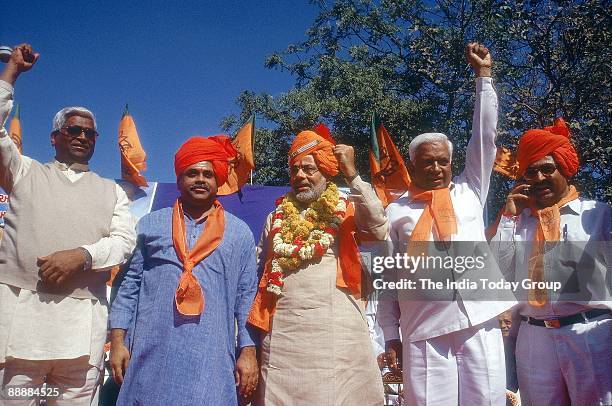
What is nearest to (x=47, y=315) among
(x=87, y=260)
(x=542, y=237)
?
(x=87, y=260)

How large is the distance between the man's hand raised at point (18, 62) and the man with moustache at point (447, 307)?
2.48 metres

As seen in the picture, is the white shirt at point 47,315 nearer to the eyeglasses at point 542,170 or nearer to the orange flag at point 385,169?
the orange flag at point 385,169

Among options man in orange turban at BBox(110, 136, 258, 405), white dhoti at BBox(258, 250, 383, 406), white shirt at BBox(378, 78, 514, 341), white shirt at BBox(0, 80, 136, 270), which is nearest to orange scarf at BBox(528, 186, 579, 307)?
white shirt at BBox(378, 78, 514, 341)

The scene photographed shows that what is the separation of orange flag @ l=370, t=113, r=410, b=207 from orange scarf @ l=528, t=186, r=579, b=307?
4.49 ft

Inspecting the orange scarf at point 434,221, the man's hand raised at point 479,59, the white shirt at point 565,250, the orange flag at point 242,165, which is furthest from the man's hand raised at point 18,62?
the white shirt at point 565,250

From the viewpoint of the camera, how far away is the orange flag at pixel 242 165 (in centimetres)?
573

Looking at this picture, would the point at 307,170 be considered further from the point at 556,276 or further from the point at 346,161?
the point at 556,276

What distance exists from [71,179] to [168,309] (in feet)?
3.61

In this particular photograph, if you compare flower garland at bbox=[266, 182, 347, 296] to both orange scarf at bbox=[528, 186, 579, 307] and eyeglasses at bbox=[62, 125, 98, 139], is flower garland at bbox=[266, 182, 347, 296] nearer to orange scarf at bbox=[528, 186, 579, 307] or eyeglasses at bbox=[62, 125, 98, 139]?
orange scarf at bbox=[528, 186, 579, 307]

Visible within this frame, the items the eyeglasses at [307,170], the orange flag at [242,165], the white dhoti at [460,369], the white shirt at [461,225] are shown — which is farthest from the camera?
the orange flag at [242,165]

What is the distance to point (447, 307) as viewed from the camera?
323 centimetres

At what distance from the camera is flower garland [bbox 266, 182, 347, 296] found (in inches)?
134

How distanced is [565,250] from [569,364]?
0.70 metres

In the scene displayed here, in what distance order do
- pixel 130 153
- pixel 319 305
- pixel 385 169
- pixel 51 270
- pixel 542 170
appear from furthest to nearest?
pixel 130 153, pixel 385 169, pixel 542 170, pixel 319 305, pixel 51 270
